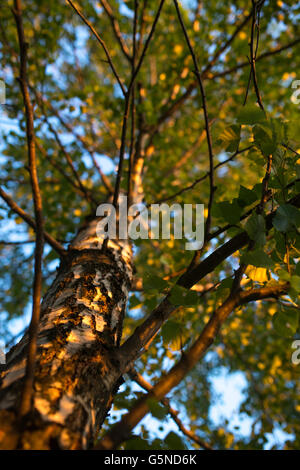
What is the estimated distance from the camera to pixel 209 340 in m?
A: 0.86

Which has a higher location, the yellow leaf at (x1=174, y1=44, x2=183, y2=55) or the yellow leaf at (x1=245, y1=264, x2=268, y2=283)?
the yellow leaf at (x1=174, y1=44, x2=183, y2=55)

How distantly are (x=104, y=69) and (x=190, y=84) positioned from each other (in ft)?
10.0

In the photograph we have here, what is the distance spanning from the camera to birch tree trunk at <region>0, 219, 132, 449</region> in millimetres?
696

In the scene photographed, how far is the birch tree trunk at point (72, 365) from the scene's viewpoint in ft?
2.28

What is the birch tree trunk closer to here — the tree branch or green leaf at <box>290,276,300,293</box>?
the tree branch

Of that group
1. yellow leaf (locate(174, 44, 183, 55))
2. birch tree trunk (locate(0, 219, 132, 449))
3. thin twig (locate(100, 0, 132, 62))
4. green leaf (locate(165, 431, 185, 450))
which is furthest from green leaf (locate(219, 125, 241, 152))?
yellow leaf (locate(174, 44, 183, 55))

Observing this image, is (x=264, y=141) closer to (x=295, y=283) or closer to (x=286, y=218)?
(x=286, y=218)

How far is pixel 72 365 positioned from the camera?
0.89m
